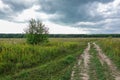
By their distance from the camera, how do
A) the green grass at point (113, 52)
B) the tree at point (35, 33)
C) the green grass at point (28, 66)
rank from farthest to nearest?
the tree at point (35, 33) < the green grass at point (113, 52) < the green grass at point (28, 66)

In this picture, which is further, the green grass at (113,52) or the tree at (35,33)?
the tree at (35,33)

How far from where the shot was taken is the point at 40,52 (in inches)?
938

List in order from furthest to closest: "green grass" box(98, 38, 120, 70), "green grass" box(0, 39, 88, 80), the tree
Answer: the tree
"green grass" box(98, 38, 120, 70)
"green grass" box(0, 39, 88, 80)

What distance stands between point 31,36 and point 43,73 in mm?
24972

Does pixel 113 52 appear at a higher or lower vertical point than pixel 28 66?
higher

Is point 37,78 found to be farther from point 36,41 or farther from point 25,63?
point 36,41

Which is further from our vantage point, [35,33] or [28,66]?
[35,33]

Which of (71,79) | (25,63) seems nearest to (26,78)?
(71,79)

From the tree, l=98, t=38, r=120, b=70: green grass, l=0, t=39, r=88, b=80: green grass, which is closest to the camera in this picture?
l=0, t=39, r=88, b=80: green grass

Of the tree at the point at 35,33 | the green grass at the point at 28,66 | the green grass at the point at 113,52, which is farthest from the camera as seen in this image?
the tree at the point at 35,33

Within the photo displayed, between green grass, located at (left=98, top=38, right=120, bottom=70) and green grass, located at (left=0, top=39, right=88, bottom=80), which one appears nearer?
green grass, located at (left=0, top=39, right=88, bottom=80)

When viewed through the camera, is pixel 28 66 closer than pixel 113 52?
Yes

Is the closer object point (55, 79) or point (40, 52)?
point (55, 79)

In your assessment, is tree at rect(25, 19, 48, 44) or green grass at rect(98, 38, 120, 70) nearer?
green grass at rect(98, 38, 120, 70)
